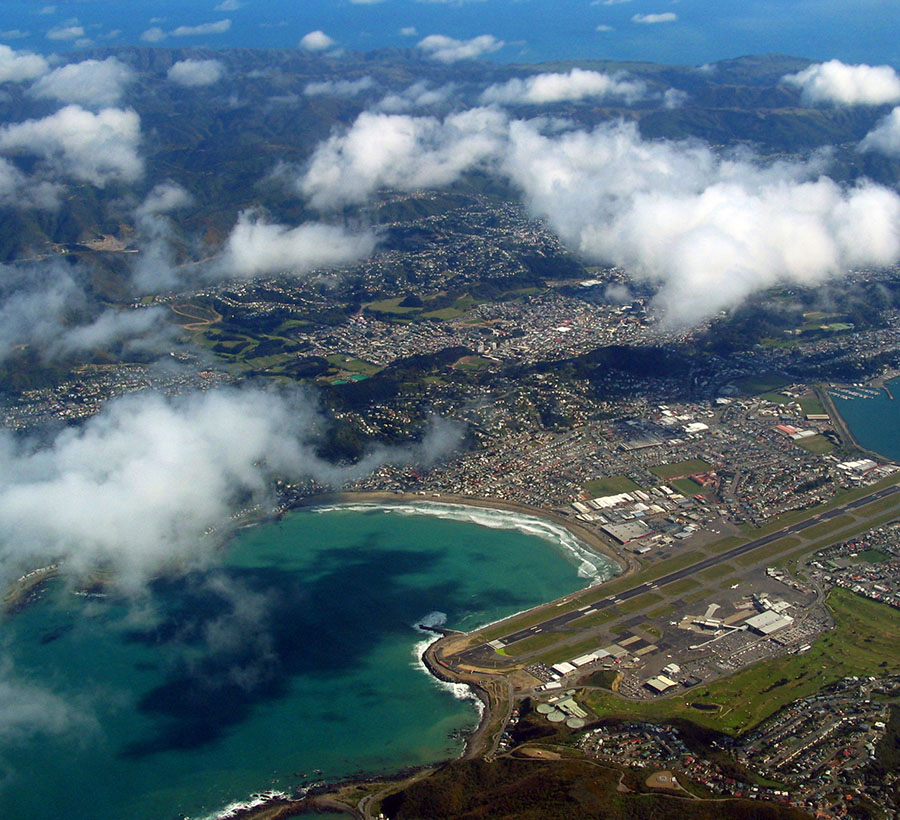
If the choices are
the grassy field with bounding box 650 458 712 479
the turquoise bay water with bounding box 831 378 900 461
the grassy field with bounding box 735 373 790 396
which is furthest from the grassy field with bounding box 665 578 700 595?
the grassy field with bounding box 735 373 790 396

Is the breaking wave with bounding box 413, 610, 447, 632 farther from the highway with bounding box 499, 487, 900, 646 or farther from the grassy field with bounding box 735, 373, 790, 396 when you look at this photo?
the grassy field with bounding box 735, 373, 790, 396

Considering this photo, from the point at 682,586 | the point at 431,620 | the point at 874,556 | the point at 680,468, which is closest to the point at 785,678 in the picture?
the point at 682,586

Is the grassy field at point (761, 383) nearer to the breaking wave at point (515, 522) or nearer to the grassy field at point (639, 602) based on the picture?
the breaking wave at point (515, 522)

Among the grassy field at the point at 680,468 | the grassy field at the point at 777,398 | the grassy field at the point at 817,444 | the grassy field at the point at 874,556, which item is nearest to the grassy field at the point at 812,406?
the grassy field at the point at 777,398

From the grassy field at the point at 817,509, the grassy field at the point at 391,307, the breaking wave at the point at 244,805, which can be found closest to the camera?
the breaking wave at the point at 244,805

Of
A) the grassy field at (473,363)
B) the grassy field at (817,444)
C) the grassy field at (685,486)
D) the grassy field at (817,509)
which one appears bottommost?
the grassy field at (817,509)

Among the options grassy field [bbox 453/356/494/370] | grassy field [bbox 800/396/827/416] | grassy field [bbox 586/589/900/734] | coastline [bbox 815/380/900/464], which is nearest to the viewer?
grassy field [bbox 586/589/900/734]

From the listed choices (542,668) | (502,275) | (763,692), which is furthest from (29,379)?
(763,692)
